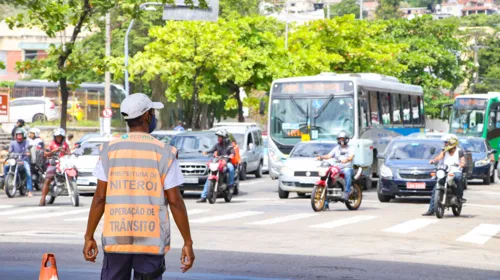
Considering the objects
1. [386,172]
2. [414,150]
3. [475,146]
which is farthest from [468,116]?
[386,172]

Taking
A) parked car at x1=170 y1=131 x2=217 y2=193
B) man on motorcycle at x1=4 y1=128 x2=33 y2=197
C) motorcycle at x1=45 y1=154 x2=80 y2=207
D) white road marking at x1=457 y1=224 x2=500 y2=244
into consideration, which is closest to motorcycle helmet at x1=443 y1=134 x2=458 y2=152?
white road marking at x1=457 y1=224 x2=500 y2=244

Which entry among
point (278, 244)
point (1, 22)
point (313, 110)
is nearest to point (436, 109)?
point (1, 22)

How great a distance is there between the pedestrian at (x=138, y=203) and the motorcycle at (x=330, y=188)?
1596 cm

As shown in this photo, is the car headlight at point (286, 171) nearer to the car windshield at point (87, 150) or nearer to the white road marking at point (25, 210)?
the car windshield at point (87, 150)

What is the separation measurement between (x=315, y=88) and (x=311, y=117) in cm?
97

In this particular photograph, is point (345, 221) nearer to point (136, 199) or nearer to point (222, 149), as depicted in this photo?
point (222, 149)

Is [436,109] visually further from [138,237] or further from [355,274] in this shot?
[138,237]

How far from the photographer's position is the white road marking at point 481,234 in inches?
674

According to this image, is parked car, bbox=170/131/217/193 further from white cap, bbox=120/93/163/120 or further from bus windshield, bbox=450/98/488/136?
bus windshield, bbox=450/98/488/136

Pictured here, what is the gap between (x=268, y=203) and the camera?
2633cm

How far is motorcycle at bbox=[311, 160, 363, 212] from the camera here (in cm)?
2294

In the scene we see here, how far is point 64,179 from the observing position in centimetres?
2406

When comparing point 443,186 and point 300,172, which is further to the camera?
point 300,172

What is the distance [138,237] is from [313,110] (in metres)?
26.3
